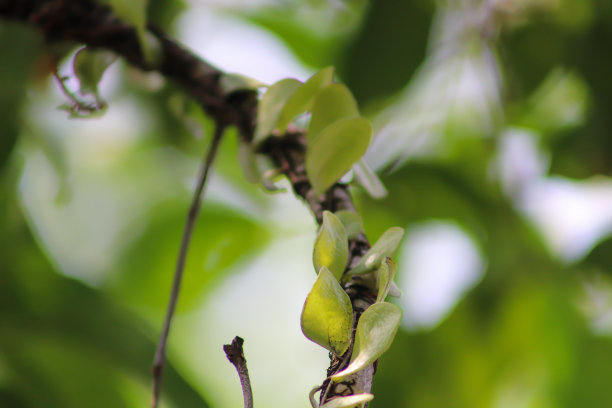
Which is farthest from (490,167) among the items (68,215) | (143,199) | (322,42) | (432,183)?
Result: (68,215)

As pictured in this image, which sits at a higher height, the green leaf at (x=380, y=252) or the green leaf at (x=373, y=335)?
the green leaf at (x=380, y=252)

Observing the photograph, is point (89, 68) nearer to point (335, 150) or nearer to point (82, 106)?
point (82, 106)

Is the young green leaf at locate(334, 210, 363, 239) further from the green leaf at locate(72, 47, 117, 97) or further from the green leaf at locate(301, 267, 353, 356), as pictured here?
the green leaf at locate(72, 47, 117, 97)

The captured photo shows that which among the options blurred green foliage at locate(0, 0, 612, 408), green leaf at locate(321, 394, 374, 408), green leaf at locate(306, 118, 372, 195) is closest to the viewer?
green leaf at locate(321, 394, 374, 408)

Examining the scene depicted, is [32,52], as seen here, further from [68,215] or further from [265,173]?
[68,215]

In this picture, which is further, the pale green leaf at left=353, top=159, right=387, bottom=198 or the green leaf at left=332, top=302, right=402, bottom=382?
the pale green leaf at left=353, top=159, right=387, bottom=198

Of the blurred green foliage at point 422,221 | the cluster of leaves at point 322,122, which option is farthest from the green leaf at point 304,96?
the blurred green foliage at point 422,221

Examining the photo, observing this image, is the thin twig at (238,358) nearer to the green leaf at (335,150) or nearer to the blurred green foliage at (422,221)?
the green leaf at (335,150)

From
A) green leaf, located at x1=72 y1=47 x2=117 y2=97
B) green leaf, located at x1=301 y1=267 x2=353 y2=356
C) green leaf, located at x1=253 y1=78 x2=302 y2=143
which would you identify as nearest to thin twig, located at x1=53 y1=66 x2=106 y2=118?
green leaf, located at x1=72 y1=47 x2=117 y2=97
